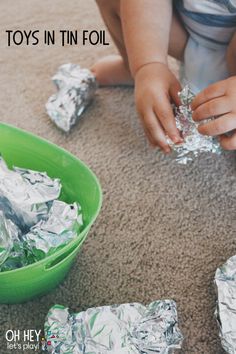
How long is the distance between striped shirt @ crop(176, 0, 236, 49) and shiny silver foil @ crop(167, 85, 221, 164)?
0.11 m

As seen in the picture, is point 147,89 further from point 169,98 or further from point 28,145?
point 28,145

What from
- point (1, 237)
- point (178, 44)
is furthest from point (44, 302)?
point (178, 44)

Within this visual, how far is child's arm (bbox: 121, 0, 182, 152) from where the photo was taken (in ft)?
2.19

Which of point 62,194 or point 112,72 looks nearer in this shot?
point 62,194

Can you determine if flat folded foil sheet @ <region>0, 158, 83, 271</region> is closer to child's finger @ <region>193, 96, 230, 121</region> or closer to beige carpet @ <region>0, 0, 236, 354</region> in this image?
beige carpet @ <region>0, 0, 236, 354</region>

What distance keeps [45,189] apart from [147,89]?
7.5 inches

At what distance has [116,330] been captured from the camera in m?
0.57

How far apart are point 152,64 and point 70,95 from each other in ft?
0.69

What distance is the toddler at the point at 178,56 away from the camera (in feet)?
2.06

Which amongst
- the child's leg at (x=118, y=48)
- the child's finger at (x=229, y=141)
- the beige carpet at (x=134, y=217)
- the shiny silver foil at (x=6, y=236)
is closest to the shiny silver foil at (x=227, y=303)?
the beige carpet at (x=134, y=217)

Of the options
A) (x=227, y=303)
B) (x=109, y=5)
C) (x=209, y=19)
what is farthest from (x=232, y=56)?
(x=227, y=303)

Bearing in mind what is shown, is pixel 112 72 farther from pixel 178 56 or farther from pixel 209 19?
pixel 209 19

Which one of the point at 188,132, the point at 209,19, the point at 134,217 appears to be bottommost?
the point at 134,217

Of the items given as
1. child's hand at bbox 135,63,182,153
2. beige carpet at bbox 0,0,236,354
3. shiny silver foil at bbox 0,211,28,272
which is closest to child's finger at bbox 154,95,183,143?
child's hand at bbox 135,63,182,153
